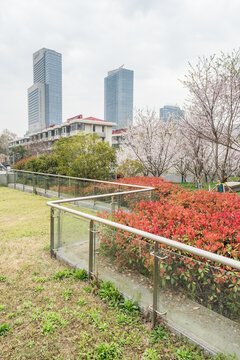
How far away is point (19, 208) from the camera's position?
8.23 m

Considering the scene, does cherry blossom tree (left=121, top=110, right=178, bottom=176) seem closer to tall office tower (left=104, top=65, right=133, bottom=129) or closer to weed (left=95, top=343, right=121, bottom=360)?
weed (left=95, top=343, right=121, bottom=360)

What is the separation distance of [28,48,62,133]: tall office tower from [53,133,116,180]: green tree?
498ft

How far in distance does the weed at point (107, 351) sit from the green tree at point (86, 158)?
9.14 m

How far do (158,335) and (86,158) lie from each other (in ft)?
30.6

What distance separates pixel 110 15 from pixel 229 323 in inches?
417

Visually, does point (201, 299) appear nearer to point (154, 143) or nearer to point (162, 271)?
point (162, 271)

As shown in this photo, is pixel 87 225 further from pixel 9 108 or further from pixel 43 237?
pixel 9 108

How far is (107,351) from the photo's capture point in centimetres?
202

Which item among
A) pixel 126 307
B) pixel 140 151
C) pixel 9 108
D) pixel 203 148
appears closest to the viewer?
pixel 126 307

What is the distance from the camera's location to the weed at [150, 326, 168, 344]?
7.04 feet

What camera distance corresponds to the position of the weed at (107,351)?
1981mm

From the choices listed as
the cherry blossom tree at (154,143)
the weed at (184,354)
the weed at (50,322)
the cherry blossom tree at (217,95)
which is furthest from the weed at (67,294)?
the cherry blossom tree at (154,143)

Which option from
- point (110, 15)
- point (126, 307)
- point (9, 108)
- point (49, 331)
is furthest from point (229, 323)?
point (9, 108)

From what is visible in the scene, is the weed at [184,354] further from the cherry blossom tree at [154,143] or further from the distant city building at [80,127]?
the distant city building at [80,127]
